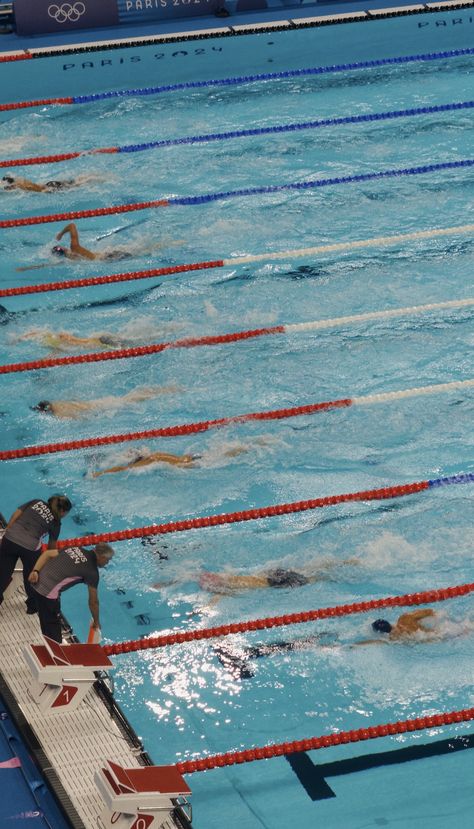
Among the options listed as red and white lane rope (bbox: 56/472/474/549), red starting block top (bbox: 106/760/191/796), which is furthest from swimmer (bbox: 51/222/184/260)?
red starting block top (bbox: 106/760/191/796)

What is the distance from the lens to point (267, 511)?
20.5ft

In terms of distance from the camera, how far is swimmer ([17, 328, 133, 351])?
766cm

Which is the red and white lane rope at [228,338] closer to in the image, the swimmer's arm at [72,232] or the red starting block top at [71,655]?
the swimmer's arm at [72,232]

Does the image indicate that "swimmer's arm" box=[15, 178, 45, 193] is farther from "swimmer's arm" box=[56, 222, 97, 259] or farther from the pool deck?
the pool deck

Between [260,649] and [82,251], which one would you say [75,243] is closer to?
[82,251]

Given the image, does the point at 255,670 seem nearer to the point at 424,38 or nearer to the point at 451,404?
the point at 451,404

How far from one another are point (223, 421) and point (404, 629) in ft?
5.90

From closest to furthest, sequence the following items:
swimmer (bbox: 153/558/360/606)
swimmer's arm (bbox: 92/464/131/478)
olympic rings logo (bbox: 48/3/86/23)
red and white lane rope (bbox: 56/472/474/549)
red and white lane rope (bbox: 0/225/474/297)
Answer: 1. swimmer (bbox: 153/558/360/606)
2. red and white lane rope (bbox: 56/472/474/549)
3. swimmer's arm (bbox: 92/464/131/478)
4. red and white lane rope (bbox: 0/225/474/297)
5. olympic rings logo (bbox: 48/3/86/23)

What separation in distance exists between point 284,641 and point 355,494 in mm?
1023

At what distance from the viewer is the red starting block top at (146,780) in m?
4.21

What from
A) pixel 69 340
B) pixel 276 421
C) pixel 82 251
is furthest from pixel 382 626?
pixel 82 251

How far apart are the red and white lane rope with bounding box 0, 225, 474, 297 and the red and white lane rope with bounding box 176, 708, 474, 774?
399 cm

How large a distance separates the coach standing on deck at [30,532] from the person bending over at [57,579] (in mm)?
130

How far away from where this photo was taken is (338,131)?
10281 millimetres
